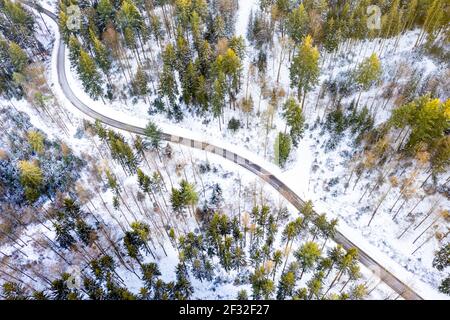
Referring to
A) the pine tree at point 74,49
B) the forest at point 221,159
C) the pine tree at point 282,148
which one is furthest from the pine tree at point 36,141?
the pine tree at point 282,148

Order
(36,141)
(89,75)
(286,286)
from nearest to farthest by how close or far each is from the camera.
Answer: (286,286) → (36,141) → (89,75)

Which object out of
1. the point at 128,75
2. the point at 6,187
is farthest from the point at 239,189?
the point at 6,187

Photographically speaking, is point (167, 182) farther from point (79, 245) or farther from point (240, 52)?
point (240, 52)

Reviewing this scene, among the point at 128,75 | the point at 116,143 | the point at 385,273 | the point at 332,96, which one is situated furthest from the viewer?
the point at 128,75

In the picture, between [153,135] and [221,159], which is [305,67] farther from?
[153,135]

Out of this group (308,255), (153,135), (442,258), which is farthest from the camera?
(153,135)

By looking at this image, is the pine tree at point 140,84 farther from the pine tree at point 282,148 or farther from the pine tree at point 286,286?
the pine tree at point 286,286

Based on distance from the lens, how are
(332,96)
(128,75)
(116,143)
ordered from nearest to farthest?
(116,143)
(332,96)
(128,75)

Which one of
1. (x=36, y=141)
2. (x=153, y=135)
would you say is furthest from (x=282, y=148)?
(x=36, y=141)
